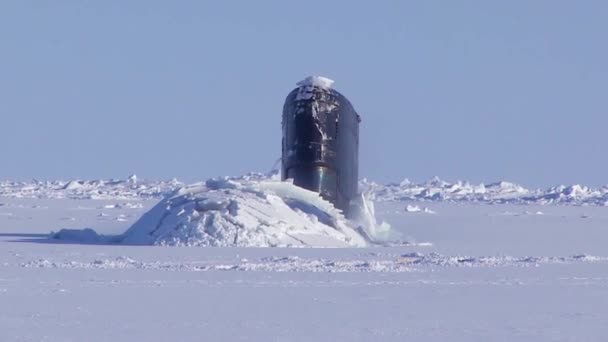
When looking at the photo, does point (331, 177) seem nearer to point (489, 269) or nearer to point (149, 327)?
point (489, 269)

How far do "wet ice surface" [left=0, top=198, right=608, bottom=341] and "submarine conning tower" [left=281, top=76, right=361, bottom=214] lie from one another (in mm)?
4335

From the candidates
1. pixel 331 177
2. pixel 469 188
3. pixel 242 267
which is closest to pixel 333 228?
pixel 331 177

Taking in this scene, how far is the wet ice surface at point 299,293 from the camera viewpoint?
39.6 feet

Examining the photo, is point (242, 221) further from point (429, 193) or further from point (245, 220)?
point (429, 193)

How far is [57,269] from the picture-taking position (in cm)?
1869

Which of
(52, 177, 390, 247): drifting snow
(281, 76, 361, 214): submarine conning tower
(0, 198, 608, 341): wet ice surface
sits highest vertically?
(281, 76, 361, 214): submarine conning tower

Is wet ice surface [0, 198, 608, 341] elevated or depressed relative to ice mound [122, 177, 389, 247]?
depressed

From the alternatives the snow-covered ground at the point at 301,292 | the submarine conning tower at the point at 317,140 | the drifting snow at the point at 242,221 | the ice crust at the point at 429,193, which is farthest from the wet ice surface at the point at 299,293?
the ice crust at the point at 429,193

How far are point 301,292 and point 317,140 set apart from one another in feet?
45.1

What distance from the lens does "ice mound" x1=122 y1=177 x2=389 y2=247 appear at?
2509 centimetres

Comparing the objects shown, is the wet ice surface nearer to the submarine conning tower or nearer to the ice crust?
the submarine conning tower

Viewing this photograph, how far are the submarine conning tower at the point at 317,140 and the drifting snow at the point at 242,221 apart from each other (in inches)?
40.2

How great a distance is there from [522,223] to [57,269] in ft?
88.0

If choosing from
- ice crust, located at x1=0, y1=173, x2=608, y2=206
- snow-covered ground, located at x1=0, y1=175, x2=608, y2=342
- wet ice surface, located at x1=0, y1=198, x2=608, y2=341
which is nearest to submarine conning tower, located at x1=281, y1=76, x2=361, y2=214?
snow-covered ground, located at x1=0, y1=175, x2=608, y2=342
